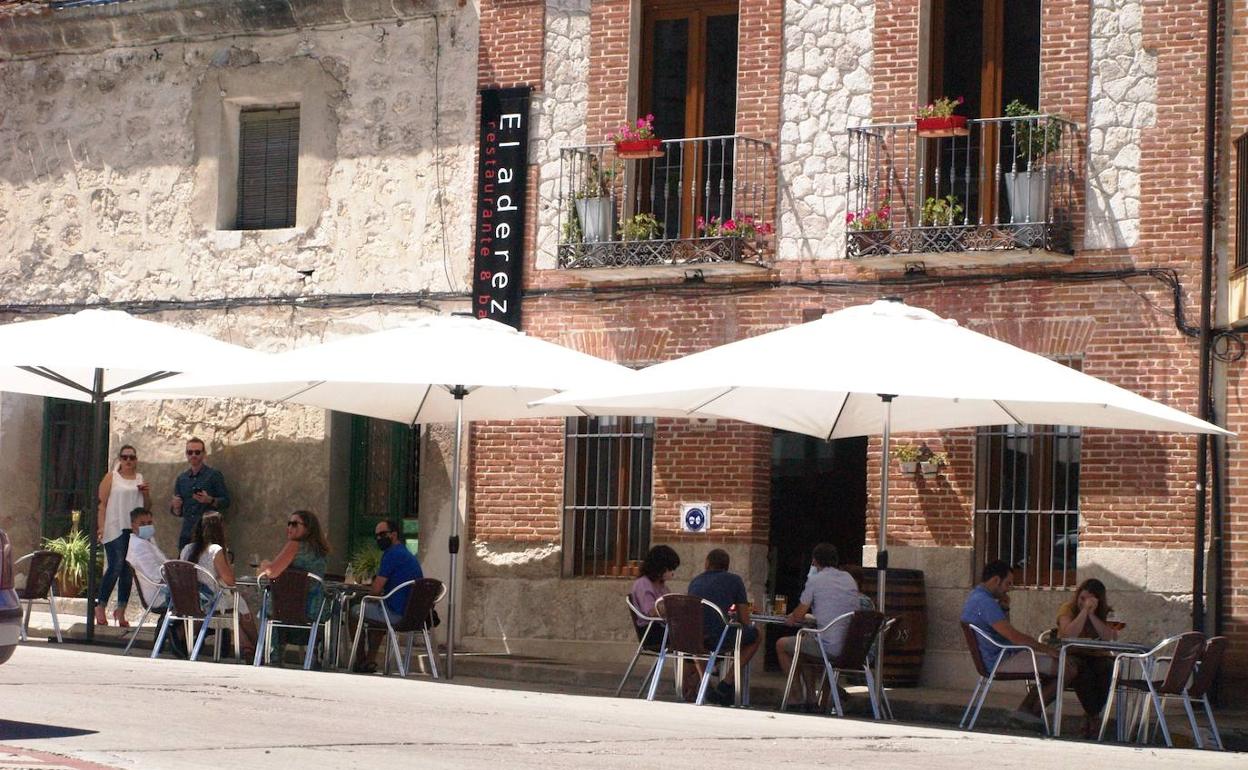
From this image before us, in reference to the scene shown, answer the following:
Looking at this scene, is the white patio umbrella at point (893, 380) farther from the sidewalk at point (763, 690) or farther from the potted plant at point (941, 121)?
the potted plant at point (941, 121)

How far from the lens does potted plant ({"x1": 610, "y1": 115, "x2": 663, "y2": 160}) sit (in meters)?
16.9

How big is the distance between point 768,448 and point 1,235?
8.08 meters

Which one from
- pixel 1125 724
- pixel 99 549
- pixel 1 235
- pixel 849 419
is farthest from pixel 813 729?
pixel 1 235

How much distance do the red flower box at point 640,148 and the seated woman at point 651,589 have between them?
3.98 metres

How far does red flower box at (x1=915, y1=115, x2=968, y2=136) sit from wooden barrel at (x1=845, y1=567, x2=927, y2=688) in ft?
10.9

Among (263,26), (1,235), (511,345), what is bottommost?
(511,345)

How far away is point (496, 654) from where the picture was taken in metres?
17.3

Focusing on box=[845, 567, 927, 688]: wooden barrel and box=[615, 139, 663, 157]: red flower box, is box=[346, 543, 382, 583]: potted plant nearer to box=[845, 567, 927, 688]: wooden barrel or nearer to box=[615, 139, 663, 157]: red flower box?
box=[615, 139, 663, 157]: red flower box

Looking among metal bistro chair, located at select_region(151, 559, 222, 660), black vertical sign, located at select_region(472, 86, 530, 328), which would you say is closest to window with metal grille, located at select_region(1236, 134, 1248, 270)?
black vertical sign, located at select_region(472, 86, 530, 328)

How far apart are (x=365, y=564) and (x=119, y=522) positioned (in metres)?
2.14

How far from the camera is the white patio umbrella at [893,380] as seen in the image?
1211 cm

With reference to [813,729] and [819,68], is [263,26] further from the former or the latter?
[813,729]

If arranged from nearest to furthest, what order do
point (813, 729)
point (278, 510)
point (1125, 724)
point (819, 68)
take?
1. point (813, 729)
2. point (1125, 724)
3. point (819, 68)
4. point (278, 510)

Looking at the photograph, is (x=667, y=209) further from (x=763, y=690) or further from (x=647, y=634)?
(x=647, y=634)
